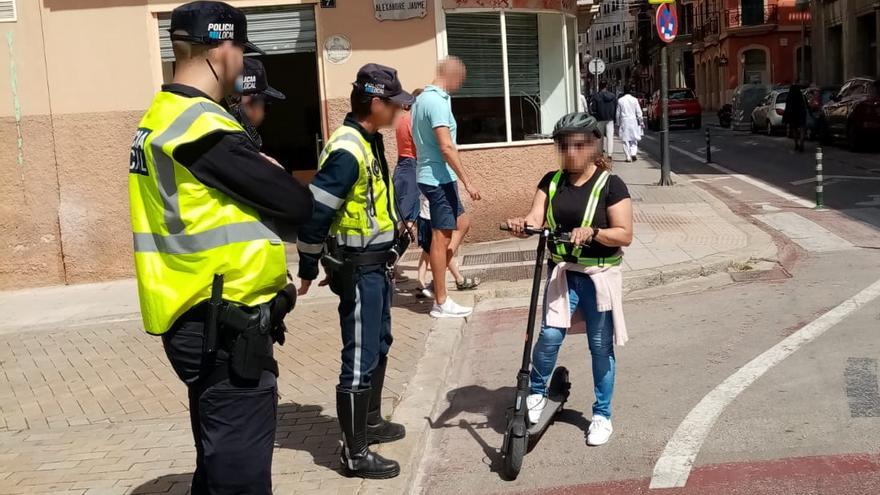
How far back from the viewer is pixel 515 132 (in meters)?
11.8

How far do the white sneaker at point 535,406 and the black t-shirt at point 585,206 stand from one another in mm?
823

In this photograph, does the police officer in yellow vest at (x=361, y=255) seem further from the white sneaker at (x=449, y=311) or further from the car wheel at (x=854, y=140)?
the car wheel at (x=854, y=140)

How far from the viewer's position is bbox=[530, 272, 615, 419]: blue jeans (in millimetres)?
4922

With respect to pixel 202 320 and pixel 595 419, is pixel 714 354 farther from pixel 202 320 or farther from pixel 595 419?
pixel 202 320

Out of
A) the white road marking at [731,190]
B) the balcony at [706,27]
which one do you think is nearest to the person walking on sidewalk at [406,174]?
the white road marking at [731,190]

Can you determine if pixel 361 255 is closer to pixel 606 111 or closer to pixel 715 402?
pixel 715 402

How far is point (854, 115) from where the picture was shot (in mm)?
22797

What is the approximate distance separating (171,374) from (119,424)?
3.50ft

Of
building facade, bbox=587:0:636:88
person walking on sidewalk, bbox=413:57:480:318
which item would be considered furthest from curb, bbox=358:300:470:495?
building facade, bbox=587:0:636:88

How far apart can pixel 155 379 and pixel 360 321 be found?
267cm

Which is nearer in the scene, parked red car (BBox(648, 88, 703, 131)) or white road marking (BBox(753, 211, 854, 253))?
white road marking (BBox(753, 211, 854, 253))

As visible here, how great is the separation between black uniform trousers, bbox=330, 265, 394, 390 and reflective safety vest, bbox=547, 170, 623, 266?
0.93 m

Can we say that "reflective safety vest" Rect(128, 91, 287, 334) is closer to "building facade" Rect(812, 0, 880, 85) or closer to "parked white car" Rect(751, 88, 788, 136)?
"parked white car" Rect(751, 88, 788, 136)

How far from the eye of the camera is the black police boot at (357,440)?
179 inches
